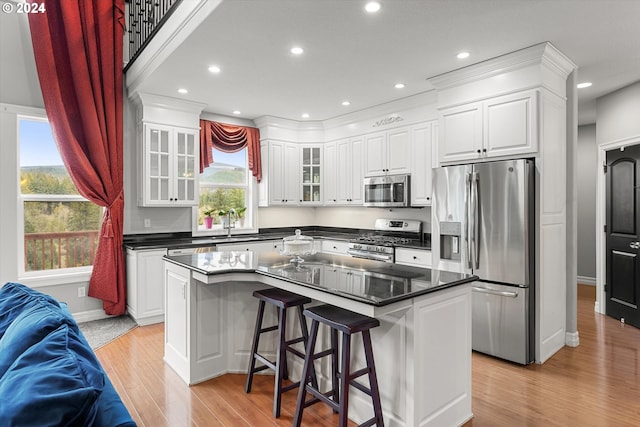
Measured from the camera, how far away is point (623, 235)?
448cm

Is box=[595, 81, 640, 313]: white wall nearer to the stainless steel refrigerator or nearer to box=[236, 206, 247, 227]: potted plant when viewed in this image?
the stainless steel refrigerator

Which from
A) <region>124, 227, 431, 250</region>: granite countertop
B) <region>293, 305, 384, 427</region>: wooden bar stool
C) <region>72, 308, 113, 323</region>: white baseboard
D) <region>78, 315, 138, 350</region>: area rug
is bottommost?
<region>78, 315, 138, 350</region>: area rug

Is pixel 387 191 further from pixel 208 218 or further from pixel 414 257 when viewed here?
pixel 208 218

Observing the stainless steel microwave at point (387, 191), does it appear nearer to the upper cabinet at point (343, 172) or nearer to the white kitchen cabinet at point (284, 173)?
the upper cabinet at point (343, 172)

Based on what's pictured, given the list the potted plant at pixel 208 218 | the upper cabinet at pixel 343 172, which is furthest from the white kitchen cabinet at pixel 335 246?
the potted plant at pixel 208 218

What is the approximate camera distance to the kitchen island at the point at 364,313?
209 centimetres

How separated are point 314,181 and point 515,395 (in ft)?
13.6

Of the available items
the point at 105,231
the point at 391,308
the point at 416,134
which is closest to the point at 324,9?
the point at 391,308

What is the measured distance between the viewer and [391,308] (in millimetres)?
1937

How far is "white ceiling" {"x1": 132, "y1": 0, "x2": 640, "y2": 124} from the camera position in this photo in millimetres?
2643

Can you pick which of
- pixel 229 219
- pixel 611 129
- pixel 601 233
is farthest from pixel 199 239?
pixel 611 129

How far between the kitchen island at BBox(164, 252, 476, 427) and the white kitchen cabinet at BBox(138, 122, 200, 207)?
1.79 meters

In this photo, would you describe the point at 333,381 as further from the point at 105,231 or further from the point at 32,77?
the point at 32,77

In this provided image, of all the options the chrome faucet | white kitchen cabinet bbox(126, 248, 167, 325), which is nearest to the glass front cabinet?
the chrome faucet
